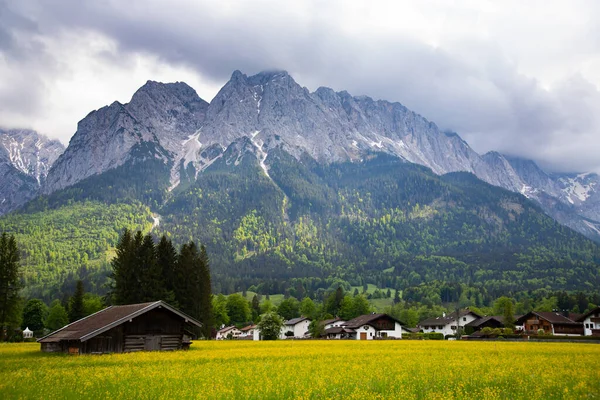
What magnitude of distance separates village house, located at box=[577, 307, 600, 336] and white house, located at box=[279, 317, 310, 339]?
73.4 metres

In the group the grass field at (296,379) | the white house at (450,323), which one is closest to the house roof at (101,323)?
the grass field at (296,379)

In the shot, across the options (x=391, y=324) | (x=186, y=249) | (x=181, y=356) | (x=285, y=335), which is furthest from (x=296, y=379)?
(x=285, y=335)

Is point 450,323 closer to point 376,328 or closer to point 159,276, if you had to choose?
point 376,328

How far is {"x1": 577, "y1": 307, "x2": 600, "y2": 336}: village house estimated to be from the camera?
11231 centimetres

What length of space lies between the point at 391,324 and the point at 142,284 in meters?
71.2

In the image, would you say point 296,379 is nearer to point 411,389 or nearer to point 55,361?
point 411,389

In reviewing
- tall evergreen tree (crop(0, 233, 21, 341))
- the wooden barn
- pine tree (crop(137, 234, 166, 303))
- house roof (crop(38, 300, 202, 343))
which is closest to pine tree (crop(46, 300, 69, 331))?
tall evergreen tree (crop(0, 233, 21, 341))

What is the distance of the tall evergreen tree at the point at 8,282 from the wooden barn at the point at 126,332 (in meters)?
25.8

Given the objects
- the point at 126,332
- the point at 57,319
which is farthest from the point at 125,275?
the point at 57,319

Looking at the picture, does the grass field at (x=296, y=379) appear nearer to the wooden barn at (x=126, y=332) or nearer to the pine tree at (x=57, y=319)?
the wooden barn at (x=126, y=332)

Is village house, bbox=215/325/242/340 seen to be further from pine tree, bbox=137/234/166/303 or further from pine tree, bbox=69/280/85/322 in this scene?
pine tree, bbox=137/234/166/303

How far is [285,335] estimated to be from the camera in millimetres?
149375

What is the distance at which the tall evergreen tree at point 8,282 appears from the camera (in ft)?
238

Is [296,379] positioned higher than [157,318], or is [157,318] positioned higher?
[157,318]
